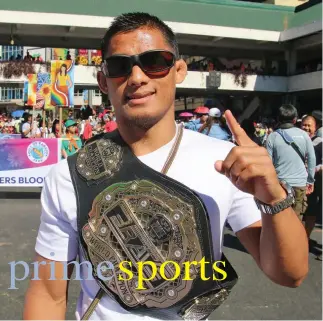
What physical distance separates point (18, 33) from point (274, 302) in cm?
2161

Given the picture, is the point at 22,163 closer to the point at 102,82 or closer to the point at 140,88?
the point at 102,82

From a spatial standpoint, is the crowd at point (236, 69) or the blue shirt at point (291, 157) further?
the crowd at point (236, 69)

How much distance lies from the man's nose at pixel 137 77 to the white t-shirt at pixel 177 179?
0.71ft

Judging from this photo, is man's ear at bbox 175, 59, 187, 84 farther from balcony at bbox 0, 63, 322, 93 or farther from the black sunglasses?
balcony at bbox 0, 63, 322, 93

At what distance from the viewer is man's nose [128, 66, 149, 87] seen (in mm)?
1345

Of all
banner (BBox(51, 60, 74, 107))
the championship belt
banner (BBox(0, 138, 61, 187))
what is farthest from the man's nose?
banner (BBox(51, 60, 74, 107))

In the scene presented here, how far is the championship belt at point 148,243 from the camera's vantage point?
50.2 inches

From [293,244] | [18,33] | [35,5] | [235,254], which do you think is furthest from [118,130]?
[18,33]

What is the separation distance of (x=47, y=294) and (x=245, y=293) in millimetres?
2885

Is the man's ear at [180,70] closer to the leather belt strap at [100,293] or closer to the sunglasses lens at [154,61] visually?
the sunglasses lens at [154,61]

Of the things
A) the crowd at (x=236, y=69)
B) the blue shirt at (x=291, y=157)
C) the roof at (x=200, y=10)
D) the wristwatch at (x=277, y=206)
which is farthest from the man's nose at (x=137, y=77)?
the crowd at (x=236, y=69)

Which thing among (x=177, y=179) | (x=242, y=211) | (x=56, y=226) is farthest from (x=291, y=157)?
(x=56, y=226)

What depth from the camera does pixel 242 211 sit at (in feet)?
4.39

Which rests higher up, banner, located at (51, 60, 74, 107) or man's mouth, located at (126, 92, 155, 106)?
banner, located at (51, 60, 74, 107)
